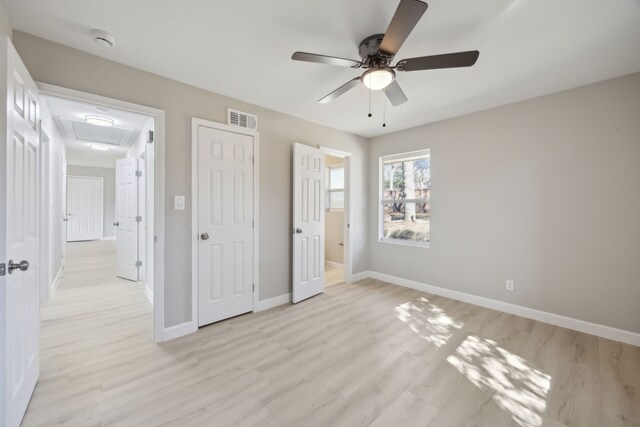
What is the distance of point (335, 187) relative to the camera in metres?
5.76

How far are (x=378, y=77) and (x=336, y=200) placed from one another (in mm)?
3896

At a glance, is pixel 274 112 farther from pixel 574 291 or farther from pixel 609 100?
pixel 574 291

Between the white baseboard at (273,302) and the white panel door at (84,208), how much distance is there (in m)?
8.79

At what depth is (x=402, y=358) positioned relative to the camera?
2229 mm

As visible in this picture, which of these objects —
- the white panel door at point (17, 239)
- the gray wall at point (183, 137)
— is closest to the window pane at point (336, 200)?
the gray wall at point (183, 137)

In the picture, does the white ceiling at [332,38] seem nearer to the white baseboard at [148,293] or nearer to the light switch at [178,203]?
the light switch at [178,203]

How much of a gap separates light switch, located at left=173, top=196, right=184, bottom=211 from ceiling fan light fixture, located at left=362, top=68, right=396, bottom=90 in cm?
205

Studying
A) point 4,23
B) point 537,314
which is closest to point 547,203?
point 537,314

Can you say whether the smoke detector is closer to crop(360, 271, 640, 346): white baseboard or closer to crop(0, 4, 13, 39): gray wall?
crop(0, 4, 13, 39): gray wall

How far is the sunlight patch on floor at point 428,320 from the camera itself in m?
2.62

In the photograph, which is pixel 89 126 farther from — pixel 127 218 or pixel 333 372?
pixel 333 372

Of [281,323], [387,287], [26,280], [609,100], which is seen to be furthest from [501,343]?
[26,280]

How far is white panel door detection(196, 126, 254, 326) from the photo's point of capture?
2.77m

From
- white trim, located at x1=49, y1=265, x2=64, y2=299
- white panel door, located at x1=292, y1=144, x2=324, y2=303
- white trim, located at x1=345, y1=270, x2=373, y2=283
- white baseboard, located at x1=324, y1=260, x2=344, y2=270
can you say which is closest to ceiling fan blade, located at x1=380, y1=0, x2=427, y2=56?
white panel door, located at x1=292, y1=144, x2=324, y2=303
